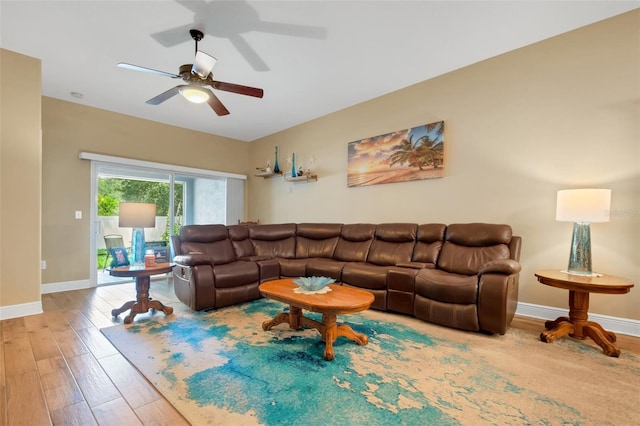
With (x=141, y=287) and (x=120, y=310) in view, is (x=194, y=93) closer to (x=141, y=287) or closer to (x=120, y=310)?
(x=141, y=287)

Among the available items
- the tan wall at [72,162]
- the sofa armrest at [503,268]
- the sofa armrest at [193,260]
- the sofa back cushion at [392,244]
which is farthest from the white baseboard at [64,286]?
the sofa armrest at [503,268]

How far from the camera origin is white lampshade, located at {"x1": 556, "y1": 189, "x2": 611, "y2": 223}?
233 centimetres

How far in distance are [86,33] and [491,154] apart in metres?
4.55

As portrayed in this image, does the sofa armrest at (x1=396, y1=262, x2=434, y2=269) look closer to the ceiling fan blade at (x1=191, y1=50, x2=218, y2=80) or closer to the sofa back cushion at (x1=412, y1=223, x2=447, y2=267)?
the sofa back cushion at (x1=412, y1=223, x2=447, y2=267)

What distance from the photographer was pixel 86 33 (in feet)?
9.02

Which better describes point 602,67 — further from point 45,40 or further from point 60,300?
point 60,300

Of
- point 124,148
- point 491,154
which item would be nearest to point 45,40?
point 124,148

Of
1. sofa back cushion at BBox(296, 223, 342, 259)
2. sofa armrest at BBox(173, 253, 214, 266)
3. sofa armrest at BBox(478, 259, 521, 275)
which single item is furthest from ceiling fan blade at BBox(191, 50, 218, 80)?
sofa armrest at BBox(478, 259, 521, 275)

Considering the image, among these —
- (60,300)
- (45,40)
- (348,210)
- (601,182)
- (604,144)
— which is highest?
(45,40)

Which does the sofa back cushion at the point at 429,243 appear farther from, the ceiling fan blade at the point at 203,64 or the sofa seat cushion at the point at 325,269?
the ceiling fan blade at the point at 203,64

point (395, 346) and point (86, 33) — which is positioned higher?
point (86, 33)

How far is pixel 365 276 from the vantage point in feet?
11.0

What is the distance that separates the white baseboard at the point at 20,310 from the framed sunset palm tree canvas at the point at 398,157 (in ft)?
14.2

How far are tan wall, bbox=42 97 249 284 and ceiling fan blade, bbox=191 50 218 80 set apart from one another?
3.26 metres
